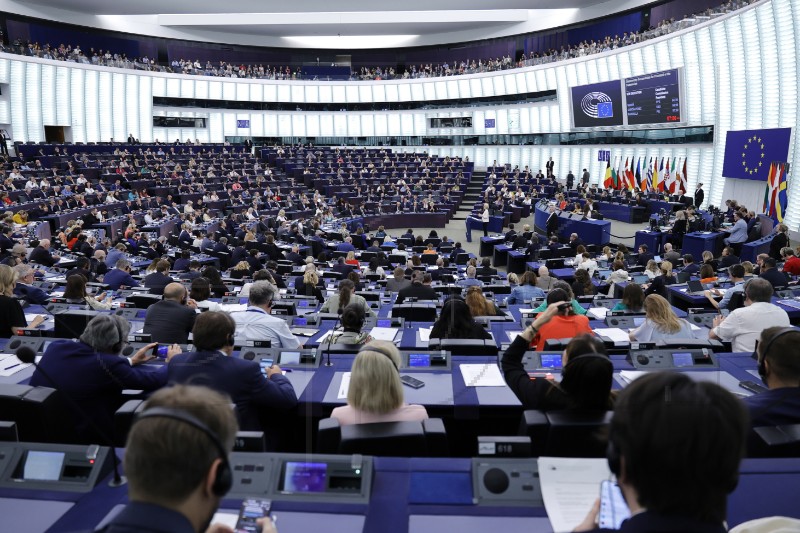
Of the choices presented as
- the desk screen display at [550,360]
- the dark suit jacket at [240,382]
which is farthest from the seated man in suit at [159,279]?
the desk screen display at [550,360]

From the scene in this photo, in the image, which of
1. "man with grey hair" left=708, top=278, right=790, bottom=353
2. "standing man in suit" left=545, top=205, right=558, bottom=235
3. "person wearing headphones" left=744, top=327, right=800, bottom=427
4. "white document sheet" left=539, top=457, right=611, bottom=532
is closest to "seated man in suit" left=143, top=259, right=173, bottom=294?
"man with grey hair" left=708, top=278, right=790, bottom=353

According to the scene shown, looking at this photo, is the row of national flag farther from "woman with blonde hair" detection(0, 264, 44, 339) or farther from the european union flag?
"woman with blonde hair" detection(0, 264, 44, 339)

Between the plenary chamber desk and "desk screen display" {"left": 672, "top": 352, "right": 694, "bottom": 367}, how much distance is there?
41.3 ft

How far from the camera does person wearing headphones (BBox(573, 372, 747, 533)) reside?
1.13 metres

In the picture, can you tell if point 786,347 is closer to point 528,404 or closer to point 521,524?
point 528,404

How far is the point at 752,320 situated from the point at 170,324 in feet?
15.3

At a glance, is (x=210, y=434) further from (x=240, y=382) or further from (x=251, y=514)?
(x=240, y=382)

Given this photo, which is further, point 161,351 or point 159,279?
point 159,279

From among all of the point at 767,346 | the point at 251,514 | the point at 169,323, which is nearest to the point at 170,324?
Result: the point at 169,323

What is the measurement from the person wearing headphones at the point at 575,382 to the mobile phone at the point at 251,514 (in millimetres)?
1295

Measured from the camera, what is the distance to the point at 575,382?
2.38m

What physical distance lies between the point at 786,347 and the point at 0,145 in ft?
80.0

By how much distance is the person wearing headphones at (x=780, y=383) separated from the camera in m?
2.38

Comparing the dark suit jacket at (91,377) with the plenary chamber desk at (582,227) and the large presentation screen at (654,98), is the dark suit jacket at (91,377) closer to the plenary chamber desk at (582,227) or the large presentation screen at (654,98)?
the plenary chamber desk at (582,227)
